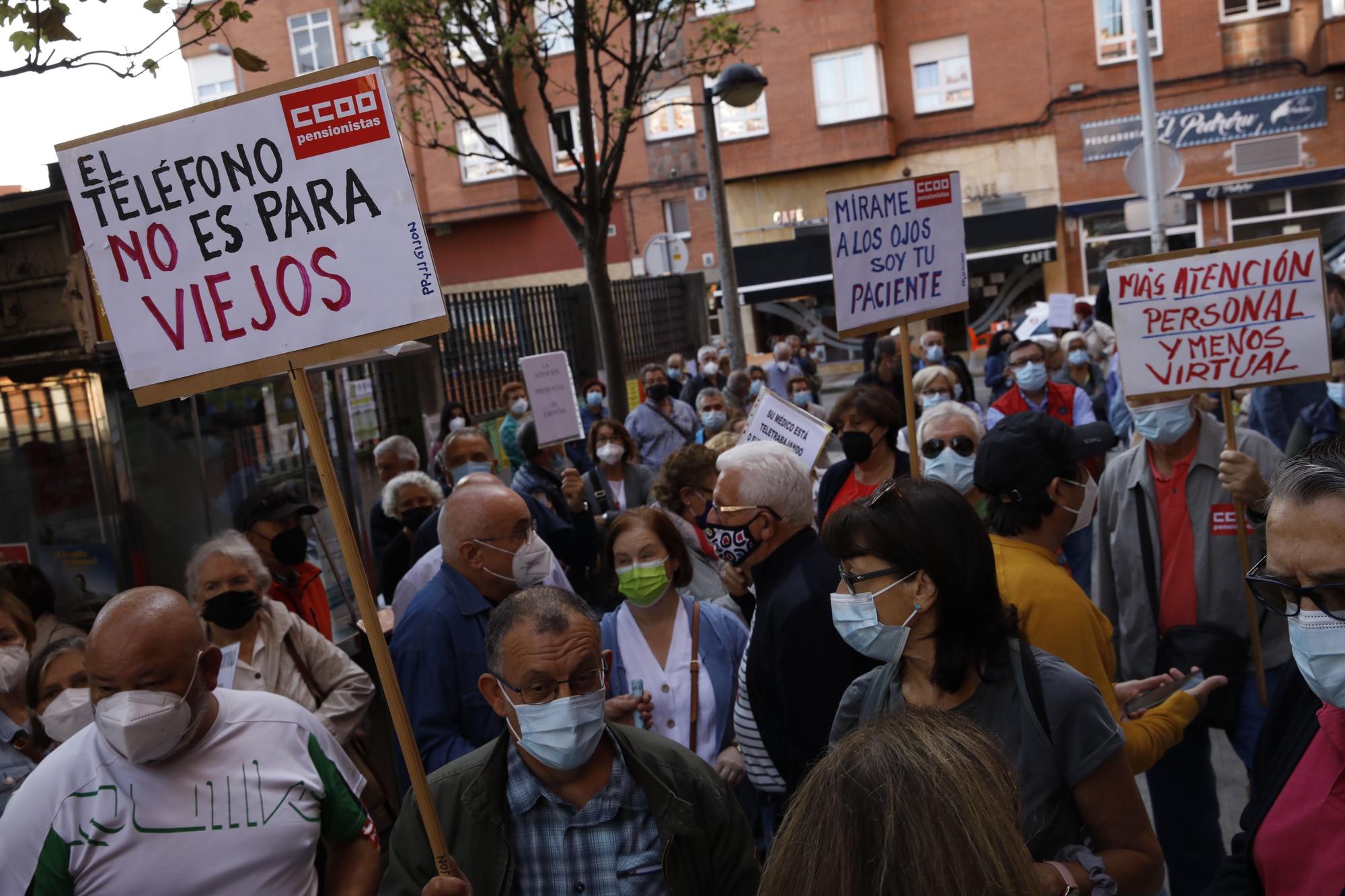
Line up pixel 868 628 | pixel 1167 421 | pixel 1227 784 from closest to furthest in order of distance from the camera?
pixel 868 628 → pixel 1167 421 → pixel 1227 784

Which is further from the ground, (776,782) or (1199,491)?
(1199,491)

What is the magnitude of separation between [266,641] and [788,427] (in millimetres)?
2818

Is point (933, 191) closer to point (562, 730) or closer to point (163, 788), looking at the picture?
point (562, 730)

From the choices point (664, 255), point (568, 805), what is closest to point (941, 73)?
point (664, 255)

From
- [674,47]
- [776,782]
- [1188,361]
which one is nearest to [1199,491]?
[1188,361]

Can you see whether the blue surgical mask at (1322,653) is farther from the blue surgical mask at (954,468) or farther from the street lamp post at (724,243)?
the street lamp post at (724,243)

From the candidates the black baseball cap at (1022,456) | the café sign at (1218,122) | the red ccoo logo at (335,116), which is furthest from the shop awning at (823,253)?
the red ccoo logo at (335,116)

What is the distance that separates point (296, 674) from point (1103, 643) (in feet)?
9.11

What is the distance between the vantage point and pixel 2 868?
8.73 feet

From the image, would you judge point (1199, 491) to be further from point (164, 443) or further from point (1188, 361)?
point (164, 443)

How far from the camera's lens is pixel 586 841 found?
8.56 feet

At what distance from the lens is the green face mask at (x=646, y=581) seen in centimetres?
404

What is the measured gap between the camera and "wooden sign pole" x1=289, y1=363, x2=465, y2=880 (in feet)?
8.33

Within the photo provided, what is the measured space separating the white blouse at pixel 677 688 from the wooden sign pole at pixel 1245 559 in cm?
179
